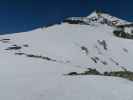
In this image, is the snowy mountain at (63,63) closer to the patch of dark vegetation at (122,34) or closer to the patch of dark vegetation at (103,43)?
the patch of dark vegetation at (103,43)

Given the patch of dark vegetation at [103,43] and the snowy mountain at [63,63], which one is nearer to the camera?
the snowy mountain at [63,63]

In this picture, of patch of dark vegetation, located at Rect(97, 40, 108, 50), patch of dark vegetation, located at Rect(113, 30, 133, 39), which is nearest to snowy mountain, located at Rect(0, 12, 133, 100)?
patch of dark vegetation, located at Rect(97, 40, 108, 50)

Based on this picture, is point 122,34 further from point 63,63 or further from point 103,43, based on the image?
point 63,63

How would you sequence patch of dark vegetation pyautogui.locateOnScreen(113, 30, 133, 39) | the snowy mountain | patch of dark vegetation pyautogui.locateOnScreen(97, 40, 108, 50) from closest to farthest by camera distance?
Result: the snowy mountain → patch of dark vegetation pyautogui.locateOnScreen(97, 40, 108, 50) → patch of dark vegetation pyautogui.locateOnScreen(113, 30, 133, 39)

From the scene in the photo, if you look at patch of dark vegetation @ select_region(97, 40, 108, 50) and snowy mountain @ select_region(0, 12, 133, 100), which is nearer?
snowy mountain @ select_region(0, 12, 133, 100)

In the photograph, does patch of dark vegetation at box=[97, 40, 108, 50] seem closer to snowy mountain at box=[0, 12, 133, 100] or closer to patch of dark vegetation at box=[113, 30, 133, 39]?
snowy mountain at box=[0, 12, 133, 100]

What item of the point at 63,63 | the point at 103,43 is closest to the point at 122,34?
the point at 103,43

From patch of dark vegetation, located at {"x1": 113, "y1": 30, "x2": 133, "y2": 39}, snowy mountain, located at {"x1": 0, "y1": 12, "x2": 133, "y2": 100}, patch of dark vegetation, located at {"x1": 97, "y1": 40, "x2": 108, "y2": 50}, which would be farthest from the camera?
patch of dark vegetation, located at {"x1": 113, "y1": 30, "x2": 133, "y2": 39}

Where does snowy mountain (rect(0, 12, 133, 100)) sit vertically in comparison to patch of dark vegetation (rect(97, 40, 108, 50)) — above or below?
above

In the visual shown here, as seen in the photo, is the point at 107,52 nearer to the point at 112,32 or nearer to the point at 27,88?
the point at 112,32

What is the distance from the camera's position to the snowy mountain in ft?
77.3

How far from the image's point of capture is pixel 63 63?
193ft

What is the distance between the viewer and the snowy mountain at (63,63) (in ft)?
77.3

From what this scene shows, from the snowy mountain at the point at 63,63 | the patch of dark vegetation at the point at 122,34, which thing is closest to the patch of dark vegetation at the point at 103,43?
the snowy mountain at the point at 63,63
